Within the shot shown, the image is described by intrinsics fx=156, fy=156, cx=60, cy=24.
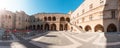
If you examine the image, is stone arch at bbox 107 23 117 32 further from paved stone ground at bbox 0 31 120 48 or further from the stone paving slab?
the stone paving slab

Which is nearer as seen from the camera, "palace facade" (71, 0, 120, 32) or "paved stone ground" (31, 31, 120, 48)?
"paved stone ground" (31, 31, 120, 48)

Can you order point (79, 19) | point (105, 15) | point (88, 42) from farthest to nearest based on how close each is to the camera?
1. point (79, 19)
2. point (105, 15)
3. point (88, 42)

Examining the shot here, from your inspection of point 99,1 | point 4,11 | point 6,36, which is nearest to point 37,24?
point 4,11

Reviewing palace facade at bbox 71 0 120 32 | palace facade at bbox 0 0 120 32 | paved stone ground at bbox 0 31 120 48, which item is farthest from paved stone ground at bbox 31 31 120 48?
palace facade at bbox 0 0 120 32

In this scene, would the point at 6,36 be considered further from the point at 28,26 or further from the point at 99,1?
the point at 28,26

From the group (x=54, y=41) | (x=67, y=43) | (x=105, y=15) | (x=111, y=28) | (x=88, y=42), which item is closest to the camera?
(x=67, y=43)

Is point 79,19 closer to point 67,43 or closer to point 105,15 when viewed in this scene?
point 105,15

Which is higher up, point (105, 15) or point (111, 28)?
point (105, 15)

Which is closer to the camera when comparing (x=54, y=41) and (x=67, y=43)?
(x=67, y=43)

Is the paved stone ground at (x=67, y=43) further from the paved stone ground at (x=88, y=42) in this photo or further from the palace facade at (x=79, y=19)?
the palace facade at (x=79, y=19)

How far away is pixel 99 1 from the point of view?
37.7 metres

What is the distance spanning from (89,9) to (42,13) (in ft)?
115

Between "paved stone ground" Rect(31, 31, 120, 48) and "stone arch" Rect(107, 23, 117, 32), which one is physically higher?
"stone arch" Rect(107, 23, 117, 32)

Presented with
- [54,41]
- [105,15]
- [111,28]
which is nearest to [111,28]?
[111,28]
